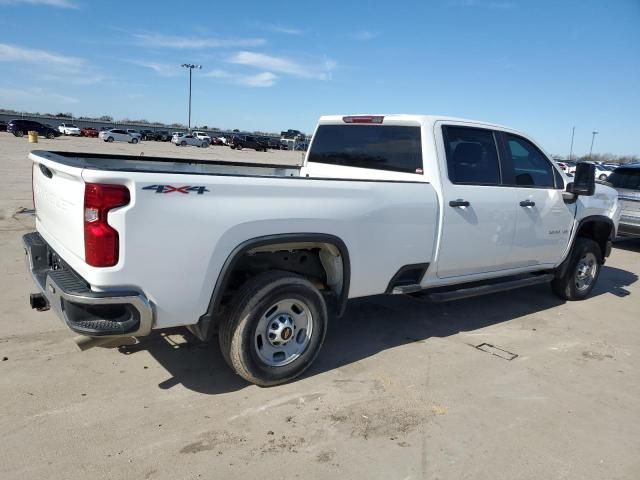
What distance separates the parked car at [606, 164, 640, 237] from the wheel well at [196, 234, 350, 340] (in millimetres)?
8774

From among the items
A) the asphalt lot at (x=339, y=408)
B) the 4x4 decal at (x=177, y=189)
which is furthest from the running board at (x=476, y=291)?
the 4x4 decal at (x=177, y=189)

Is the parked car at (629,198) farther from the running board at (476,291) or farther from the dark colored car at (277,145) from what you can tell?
the dark colored car at (277,145)

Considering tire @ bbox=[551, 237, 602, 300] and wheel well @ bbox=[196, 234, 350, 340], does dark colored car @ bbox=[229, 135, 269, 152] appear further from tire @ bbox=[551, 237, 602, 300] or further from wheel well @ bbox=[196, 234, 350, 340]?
wheel well @ bbox=[196, 234, 350, 340]

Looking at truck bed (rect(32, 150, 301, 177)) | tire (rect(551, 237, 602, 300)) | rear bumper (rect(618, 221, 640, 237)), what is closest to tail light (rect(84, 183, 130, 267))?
truck bed (rect(32, 150, 301, 177))

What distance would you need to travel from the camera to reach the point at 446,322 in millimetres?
5449

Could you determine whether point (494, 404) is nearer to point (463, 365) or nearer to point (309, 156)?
point (463, 365)

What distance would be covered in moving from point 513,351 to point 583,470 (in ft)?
5.97

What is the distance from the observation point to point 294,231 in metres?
3.49

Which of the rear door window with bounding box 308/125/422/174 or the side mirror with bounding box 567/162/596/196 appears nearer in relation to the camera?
the rear door window with bounding box 308/125/422/174

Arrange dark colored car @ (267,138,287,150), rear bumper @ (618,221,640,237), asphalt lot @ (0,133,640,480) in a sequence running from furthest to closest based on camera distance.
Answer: dark colored car @ (267,138,287,150), rear bumper @ (618,221,640,237), asphalt lot @ (0,133,640,480)

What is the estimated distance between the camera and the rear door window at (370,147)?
4.69m

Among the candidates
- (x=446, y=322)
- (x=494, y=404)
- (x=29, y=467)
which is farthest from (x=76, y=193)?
(x=446, y=322)

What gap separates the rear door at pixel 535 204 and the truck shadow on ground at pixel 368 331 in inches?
31.6

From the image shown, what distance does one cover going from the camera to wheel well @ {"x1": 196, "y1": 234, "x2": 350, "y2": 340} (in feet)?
10.9
